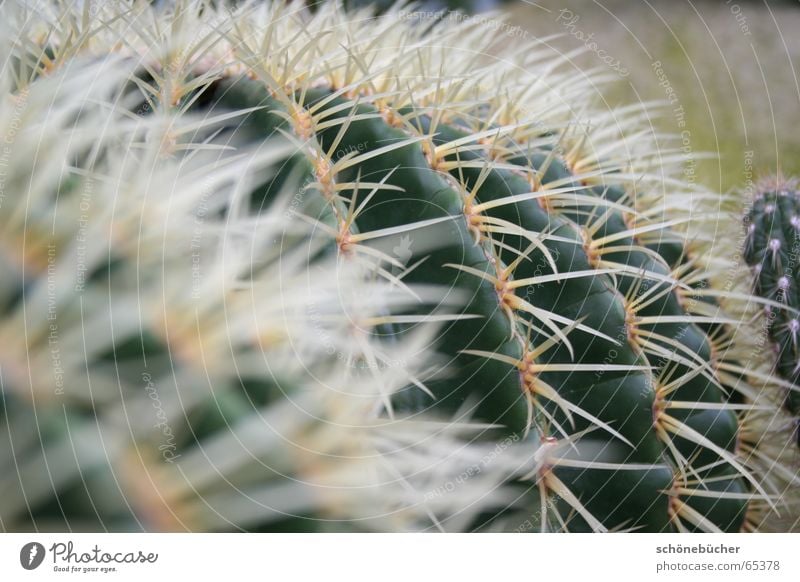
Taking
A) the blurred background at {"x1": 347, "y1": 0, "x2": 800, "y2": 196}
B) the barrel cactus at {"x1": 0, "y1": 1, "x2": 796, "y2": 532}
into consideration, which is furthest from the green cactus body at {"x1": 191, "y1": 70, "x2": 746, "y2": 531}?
the blurred background at {"x1": 347, "y1": 0, "x2": 800, "y2": 196}

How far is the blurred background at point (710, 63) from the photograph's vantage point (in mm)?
718

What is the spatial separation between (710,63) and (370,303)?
1.44 ft

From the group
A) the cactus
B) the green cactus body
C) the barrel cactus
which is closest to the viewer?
the barrel cactus

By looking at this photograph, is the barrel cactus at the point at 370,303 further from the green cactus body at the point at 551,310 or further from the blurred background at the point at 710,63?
the blurred background at the point at 710,63

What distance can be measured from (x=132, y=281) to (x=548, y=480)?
310 mm

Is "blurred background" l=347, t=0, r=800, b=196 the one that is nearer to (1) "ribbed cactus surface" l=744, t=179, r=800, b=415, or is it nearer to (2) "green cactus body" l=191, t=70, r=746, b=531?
(1) "ribbed cactus surface" l=744, t=179, r=800, b=415

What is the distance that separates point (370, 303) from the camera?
0.52m

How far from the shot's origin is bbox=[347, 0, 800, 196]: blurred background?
718 mm

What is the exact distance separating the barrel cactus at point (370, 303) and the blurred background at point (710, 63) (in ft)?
0.40

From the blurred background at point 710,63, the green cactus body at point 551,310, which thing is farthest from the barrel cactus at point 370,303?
the blurred background at point 710,63

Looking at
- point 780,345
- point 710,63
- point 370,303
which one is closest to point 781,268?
point 780,345

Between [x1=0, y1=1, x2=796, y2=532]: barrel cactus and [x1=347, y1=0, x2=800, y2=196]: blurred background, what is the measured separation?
122mm
